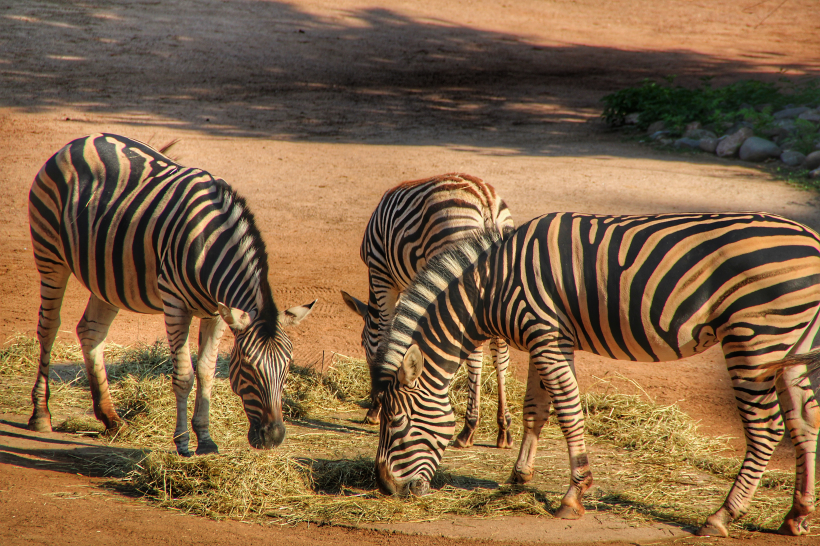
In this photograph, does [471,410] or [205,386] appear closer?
[205,386]

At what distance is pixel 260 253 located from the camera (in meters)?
4.57

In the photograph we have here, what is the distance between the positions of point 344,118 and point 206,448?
43.4 ft

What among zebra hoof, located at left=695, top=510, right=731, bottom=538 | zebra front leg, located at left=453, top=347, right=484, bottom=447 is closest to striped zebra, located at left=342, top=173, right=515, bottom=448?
zebra front leg, located at left=453, top=347, right=484, bottom=447

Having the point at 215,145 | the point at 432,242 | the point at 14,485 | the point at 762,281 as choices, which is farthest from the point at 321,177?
the point at 762,281

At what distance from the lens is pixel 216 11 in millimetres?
23859

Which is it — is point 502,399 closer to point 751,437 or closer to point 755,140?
point 751,437

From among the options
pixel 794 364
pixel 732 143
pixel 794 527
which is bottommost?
pixel 794 527

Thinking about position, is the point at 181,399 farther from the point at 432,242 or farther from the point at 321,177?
the point at 321,177

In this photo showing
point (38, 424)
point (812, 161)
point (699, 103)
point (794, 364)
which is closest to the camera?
point (794, 364)

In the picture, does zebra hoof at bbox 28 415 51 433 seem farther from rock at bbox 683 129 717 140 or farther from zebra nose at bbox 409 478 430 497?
rock at bbox 683 129 717 140

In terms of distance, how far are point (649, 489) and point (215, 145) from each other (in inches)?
470

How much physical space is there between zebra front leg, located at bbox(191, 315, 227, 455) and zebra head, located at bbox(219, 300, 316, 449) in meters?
0.58

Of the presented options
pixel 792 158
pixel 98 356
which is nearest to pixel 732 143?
pixel 792 158

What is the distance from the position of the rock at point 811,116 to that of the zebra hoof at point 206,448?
46.8ft
